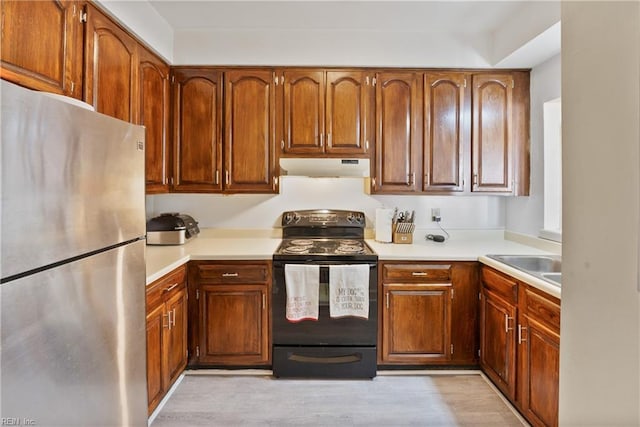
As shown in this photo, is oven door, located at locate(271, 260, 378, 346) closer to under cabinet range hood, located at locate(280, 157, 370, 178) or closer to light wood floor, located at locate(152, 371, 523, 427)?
light wood floor, located at locate(152, 371, 523, 427)

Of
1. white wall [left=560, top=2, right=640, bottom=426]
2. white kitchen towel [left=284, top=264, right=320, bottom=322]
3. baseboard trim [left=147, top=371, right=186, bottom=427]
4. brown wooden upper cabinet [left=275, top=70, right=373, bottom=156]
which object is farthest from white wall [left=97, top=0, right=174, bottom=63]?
baseboard trim [left=147, top=371, right=186, bottom=427]

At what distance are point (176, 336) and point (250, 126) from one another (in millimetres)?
1636

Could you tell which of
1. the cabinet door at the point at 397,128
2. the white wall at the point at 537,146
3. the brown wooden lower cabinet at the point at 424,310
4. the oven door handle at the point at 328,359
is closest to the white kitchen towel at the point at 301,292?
the oven door handle at the point at 328,359

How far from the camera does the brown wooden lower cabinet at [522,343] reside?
177 cm

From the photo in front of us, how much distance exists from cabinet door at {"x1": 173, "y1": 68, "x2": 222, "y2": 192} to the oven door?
99 cm

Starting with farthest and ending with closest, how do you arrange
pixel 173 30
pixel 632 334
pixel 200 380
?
pixel 173 30, pixel 200 380, pixel 632 334

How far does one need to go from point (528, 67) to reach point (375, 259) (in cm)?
197

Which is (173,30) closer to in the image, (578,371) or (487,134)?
(487,134)

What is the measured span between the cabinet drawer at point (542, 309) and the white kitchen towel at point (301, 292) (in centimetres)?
128

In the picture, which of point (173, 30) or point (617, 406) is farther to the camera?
point (173, 30)

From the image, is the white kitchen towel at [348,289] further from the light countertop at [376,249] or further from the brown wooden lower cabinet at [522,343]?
the brown wooden lower cabinet at [522,343]

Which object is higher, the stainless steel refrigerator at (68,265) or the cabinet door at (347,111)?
the cabinet door at (347,111)

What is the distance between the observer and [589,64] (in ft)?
2.30

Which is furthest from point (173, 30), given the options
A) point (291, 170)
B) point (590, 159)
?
point (590, 159)
